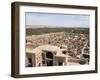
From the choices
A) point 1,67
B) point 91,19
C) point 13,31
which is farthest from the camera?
point 91,19

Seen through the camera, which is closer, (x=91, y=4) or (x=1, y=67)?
(x=1, y=67)

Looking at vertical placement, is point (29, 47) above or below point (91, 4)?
below

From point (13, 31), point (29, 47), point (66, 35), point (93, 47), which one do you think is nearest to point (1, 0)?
point (13, 31)

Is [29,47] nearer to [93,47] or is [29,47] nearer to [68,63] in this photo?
[68,63]

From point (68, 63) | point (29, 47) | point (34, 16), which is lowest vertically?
point (68, 63)

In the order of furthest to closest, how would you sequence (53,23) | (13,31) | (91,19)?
(91,19) → (53,23) → (13,31)

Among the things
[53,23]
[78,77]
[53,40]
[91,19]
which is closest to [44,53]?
[53,40]

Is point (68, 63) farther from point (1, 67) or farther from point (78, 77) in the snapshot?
point (1, 67)
